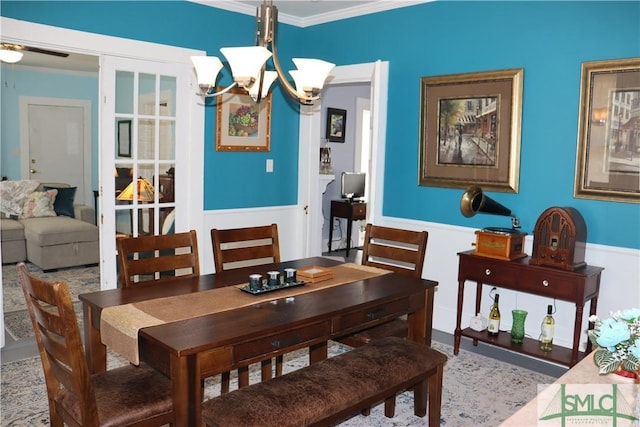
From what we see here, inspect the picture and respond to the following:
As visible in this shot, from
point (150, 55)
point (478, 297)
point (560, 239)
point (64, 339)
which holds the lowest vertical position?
point (478, 297)

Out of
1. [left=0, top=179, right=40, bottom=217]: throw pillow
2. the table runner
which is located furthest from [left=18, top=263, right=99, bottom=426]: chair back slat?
[left=0, top=179, right=40, bottom=217]: throw pillow

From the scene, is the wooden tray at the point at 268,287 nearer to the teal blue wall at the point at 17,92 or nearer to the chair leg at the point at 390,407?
the chair leg at the point at 390,407

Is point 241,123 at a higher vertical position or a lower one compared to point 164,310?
higher

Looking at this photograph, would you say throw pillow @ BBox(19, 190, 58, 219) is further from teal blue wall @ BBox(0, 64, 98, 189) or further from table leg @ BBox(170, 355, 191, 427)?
table leg @ BBox(170, 355, 191, 427)

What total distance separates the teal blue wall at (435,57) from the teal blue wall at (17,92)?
166 inches

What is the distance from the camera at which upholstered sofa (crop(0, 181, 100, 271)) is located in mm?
5754

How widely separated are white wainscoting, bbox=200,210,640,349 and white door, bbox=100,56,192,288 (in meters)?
0.46

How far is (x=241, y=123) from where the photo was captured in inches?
185

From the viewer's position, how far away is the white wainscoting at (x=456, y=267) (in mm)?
3322

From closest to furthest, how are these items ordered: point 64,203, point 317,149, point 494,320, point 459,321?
point 494,320 → point 459,321 → point 317,149 → point 64,203

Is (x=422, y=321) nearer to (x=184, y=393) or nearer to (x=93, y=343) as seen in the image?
(x=184, y=393)

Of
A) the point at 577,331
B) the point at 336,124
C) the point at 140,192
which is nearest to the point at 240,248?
the point at 140,192
